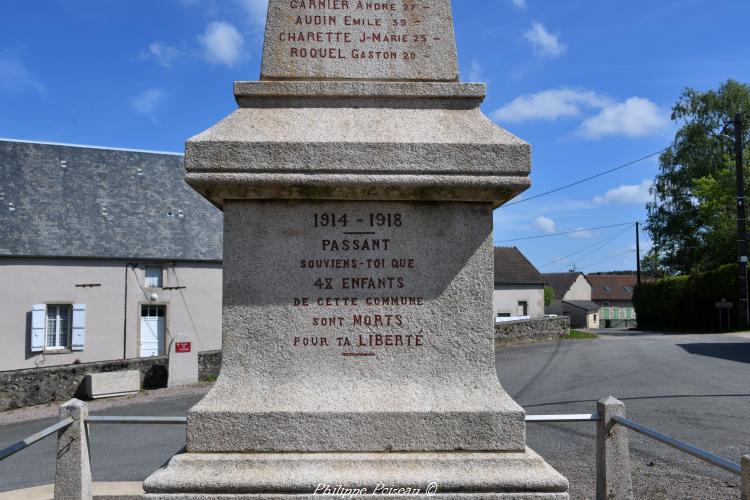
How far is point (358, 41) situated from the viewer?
3.34m

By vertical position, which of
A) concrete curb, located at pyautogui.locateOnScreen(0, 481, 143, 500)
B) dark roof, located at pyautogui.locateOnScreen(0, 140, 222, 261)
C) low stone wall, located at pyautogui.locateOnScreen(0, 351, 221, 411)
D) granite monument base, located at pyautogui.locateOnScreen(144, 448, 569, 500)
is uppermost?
dark roof, located at pyautogui.locateOnScreen(0, 140, 222, 261)

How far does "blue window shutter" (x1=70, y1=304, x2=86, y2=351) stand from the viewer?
19531 mm

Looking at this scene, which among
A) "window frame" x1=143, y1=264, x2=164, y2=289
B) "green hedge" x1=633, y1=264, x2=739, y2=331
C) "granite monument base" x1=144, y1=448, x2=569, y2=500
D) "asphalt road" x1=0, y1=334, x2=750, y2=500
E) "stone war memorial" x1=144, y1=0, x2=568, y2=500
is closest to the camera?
"granite monument base" x1=144, y1=448, x2=569, y2=500

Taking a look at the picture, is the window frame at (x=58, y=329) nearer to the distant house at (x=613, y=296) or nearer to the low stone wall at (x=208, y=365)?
the low stone wall at (x=208, y=365)

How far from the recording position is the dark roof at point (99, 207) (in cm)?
2044

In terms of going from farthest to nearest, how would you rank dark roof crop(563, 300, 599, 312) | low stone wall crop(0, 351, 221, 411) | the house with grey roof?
dark roof crop(563, 300, 599, 312) → the house with grey roof → low stone wall crop(0, 351, 221, 411)

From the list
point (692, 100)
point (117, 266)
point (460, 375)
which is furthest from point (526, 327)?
point (692, 100)

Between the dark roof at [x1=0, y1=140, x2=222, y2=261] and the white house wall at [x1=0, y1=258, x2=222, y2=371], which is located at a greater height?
the dark roof at [x1=0, y1=140, x2=222, y2=261]

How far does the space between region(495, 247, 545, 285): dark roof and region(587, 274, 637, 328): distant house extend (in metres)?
38.2

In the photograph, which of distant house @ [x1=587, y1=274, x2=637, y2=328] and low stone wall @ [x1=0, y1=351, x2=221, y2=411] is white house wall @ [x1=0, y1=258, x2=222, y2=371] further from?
distant house @ [x1=587, y1=274, x2=637, y2=328]

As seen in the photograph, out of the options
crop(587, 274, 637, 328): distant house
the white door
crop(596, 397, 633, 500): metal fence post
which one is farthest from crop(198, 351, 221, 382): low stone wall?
crop(587, 274, 637, 328): distant house

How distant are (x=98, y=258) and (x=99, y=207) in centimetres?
263

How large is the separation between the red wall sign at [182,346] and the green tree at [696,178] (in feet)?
98.7

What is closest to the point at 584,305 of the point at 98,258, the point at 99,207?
the point at 99,207
